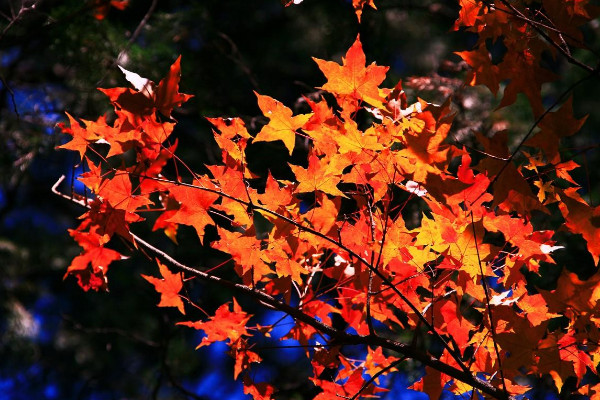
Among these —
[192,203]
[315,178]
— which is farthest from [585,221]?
[192,203]

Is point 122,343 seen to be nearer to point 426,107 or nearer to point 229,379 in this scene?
point 229,379

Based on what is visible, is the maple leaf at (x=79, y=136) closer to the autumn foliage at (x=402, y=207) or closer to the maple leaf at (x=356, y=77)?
the autumn foliage at (x=402, y=207)

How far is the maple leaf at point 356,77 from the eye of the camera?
2.81 ft

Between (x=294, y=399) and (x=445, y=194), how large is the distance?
55.3 inches

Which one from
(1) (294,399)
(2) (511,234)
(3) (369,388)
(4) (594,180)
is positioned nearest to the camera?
(2) (511,234)

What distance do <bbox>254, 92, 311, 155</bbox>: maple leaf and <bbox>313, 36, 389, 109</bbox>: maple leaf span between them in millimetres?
64


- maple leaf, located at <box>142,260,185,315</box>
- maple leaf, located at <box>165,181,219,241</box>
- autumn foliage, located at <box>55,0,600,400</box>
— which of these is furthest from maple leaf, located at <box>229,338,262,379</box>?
maple leaf, located at <box>165,181,219,241</box>

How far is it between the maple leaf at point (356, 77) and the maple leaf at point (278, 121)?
0.21ft

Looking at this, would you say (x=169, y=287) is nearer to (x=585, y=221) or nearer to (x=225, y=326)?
(x=225, y=326)

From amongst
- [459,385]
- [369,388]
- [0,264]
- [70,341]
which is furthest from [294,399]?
[70,341]

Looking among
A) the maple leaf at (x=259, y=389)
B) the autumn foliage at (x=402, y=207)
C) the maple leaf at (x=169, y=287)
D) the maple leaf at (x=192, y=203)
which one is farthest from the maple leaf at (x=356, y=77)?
the maple leaf at (x=259, y=389)

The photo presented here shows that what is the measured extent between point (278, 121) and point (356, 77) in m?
0.14

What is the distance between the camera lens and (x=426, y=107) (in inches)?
31.3

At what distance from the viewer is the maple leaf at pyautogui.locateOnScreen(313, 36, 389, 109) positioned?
2.81 feet
